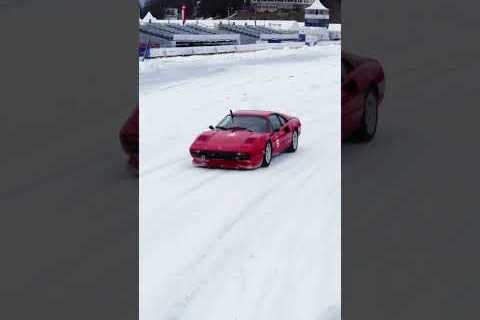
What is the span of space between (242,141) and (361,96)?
3.39 ft

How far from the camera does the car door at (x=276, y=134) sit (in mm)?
4547

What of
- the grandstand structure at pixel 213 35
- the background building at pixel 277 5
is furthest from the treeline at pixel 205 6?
the grandstand structure at pixel 213 35

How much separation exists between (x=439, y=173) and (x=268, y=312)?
202cm

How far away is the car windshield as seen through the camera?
462 centimetres

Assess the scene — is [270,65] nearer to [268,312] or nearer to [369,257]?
[369,257]

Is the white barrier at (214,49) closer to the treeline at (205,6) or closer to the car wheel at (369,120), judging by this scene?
the treeline at (205,6)

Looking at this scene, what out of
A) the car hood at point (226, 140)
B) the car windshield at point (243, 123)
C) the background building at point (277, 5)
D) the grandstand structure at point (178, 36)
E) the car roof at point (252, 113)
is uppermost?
the background building at point (277, 5)

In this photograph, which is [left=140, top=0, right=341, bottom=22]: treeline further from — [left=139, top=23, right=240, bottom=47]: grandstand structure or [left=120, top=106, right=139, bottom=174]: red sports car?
[left=120, top=106, right=139, bottom=174]: red sports car

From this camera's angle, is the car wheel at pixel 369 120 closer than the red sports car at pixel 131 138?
No

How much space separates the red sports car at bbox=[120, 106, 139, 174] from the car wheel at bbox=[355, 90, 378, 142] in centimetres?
177

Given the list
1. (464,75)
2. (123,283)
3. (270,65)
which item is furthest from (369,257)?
(270,65)

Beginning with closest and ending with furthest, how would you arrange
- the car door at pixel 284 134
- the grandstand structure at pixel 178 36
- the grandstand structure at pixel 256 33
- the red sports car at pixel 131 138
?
the red sports car at pixel 131 138 → the car door at pixel 284 134 → the grandstand structure at pixel 178 36 → the grandstand structure at pixel 256 33

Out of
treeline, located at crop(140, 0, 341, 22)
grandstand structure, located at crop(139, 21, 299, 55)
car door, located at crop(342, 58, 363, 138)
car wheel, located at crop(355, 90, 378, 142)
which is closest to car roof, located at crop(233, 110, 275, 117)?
car door, located at crop(342, 58, 363, 138)

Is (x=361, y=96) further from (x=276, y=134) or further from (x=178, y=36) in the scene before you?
(x=178, y=36)
